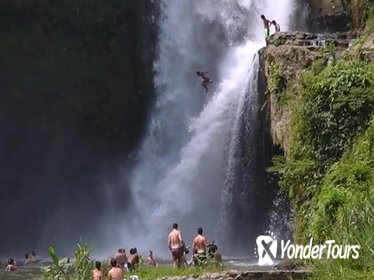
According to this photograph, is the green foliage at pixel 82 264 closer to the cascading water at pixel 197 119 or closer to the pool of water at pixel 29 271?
the pool of water at pixel 29 271

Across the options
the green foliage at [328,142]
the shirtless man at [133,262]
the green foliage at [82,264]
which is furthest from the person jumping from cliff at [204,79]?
the green foliage at [82,264]

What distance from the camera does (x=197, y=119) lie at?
2584 centimetres

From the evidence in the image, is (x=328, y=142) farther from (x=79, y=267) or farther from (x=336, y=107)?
(x=79, y=267)

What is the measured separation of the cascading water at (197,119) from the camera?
76.5ft

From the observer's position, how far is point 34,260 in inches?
851

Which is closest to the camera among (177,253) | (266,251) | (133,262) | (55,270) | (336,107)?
(55,270)

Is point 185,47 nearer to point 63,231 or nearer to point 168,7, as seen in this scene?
point 168,7

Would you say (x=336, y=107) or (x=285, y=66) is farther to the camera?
(x=285, y=66)

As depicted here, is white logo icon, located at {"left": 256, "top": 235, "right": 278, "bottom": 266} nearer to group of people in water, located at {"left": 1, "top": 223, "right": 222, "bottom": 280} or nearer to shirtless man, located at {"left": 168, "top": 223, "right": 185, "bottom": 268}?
group of people in water, located at {"left": 1, "top": 223, "right": 222, "bottom": 280}

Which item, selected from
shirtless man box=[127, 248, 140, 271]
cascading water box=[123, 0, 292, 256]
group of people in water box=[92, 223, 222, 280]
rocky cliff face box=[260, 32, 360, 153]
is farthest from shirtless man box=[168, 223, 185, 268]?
cascading water box=[123, 0, 292, 256]

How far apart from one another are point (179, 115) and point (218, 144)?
3128mm

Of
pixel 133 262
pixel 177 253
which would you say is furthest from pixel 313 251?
pixel 133 262

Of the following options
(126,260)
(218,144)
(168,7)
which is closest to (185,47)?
(168,7)

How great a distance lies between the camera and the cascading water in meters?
23.3
